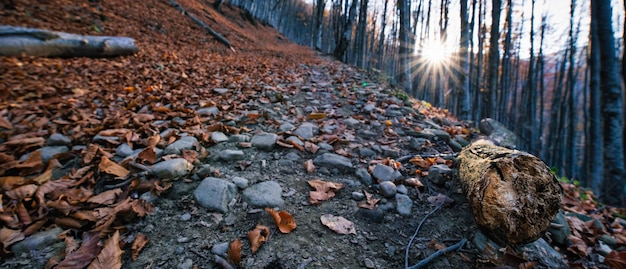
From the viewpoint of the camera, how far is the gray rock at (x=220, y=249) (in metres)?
1.14

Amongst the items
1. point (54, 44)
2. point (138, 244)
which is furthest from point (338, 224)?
point (54, 44)

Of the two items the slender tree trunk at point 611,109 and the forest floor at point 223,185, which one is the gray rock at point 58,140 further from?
the slender tree trunk at point 611,109

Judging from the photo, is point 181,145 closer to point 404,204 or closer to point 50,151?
point 50,151

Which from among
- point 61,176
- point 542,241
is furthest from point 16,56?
point 542,241

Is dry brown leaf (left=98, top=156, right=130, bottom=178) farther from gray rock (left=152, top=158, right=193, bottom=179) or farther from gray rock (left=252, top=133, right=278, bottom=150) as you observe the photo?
gray rock (left=252, top=133, right=278, bottom=150)

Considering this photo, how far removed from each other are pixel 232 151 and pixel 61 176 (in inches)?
40.2

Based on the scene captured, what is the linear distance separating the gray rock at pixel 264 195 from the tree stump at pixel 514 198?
106 centimetres

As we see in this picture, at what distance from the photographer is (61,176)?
1.60 meters

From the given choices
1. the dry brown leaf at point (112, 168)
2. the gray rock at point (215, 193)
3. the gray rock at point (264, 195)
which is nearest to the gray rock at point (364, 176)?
the gray rock at point (264, 195)

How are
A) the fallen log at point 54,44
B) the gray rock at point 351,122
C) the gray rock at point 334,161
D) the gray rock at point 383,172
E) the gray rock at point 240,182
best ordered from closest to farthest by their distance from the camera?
1. the gray rock at point 240,182
2. the gray rock at point 383,172
3. the gray rock at point 334,161
4. the gray rock at point 351,122
5. the fallen log at point 54,44

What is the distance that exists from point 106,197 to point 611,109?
4998 millimetres

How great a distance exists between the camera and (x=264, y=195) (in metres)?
1.53

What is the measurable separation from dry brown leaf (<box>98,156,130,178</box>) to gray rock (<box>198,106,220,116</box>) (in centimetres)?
117

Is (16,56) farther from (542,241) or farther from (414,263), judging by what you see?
(542,241)
